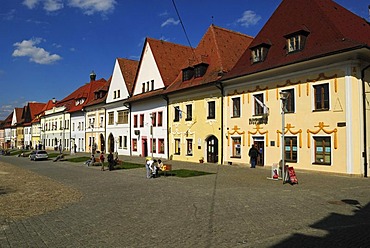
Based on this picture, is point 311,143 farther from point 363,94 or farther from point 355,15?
point 355,15

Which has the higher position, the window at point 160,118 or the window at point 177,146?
the window at point 160,118

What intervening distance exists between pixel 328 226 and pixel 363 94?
1404 cm

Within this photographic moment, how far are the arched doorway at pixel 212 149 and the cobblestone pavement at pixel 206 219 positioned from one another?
48.6 feet

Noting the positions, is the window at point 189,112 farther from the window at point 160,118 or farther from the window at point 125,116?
the window at point 125,116

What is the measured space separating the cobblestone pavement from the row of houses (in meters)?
4.73

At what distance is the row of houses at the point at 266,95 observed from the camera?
789 inches

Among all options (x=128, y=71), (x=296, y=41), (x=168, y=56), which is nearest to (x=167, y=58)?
(x=168, y=56)

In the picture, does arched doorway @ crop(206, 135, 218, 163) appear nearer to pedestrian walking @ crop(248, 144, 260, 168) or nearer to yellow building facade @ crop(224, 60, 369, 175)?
yellow building facade @ crop(224, 60, 369, 175)

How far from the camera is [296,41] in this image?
904 inches

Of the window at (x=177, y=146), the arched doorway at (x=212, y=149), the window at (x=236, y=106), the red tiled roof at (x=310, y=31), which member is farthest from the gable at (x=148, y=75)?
the red tiled roof at (x=310, y=31)

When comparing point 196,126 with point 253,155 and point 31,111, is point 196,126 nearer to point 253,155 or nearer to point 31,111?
point 253,155

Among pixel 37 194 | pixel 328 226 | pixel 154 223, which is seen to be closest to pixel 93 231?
pixel 154 223

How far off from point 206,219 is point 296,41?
17067mm

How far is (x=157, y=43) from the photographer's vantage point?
42.0 meters
